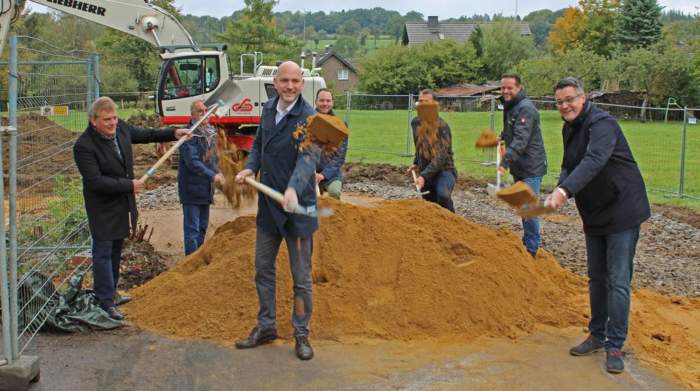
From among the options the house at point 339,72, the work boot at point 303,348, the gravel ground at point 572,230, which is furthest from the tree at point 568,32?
the work boot at point 303,348

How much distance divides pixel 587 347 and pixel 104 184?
3.70 m

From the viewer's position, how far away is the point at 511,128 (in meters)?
7.72

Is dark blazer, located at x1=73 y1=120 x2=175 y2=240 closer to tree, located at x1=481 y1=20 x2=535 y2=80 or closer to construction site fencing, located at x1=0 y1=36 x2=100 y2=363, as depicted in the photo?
construction site fencing, located at x1=0 y1=36 x2=100 y2=363

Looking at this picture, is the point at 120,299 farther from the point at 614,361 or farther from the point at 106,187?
the point at 614,361

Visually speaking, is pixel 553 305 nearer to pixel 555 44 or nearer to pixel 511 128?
pixel 511 128

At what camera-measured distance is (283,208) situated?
16.1 ft

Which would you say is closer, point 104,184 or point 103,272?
point 104,184

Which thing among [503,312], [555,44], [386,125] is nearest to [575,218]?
[503,312]

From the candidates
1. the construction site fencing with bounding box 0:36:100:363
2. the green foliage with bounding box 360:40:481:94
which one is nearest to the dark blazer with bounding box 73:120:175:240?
the construction site fencing with bounding box 0:36:100:363

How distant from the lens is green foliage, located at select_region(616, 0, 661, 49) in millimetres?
51844

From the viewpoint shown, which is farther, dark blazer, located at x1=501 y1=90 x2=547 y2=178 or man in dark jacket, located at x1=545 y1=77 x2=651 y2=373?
dark blazer, located at x1=501 y1=90 x2=547 y2=178

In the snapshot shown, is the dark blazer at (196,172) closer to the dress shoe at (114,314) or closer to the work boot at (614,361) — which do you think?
the dress shoe at (114,314)

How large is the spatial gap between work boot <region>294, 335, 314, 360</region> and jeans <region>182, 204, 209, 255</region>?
306 centimetres

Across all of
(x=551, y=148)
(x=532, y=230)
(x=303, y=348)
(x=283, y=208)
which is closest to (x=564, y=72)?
(x=551, y=148)
